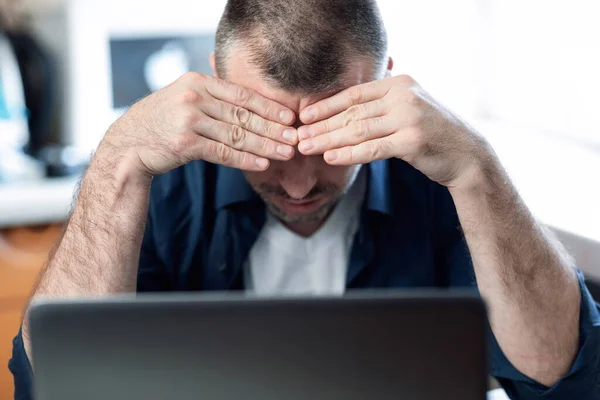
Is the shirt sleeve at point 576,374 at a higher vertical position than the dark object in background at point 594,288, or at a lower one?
lower

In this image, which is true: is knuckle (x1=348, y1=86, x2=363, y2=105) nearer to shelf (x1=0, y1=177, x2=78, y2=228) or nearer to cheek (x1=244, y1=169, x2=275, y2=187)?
cheek (x1=244, y1=169, x2=275, y2=187)

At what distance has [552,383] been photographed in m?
1.17

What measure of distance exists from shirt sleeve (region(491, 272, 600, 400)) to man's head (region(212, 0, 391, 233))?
411 mm

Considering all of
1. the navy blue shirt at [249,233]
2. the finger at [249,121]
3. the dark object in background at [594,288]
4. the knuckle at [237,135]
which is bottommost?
the dark object in background at [594,288]

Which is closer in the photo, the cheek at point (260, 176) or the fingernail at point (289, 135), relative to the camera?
the fingernail at point (289, 135)

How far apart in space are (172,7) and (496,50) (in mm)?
1243

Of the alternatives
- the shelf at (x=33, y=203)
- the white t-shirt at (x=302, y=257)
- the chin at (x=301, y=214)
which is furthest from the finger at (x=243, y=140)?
the shelf at (x=33, y=203)

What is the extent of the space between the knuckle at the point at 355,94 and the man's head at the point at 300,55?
64 mm

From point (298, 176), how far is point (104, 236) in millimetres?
331

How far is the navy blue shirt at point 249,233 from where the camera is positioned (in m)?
1.39

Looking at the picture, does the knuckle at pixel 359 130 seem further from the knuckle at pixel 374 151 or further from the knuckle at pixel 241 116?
the knuckle at pixel 241 116

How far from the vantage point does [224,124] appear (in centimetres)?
108

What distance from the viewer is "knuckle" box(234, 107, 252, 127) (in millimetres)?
1080

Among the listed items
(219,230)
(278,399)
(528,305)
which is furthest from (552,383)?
(278,399)
